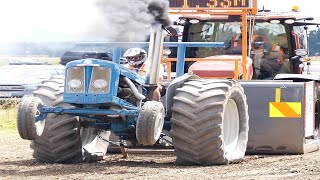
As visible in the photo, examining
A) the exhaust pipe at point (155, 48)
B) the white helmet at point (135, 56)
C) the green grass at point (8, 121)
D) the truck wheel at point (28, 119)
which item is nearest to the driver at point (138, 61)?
the white helmet at point (135, 56)

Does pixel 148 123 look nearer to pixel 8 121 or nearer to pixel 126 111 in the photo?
pixel 126 111

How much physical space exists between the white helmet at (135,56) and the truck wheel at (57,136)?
3.29 ft

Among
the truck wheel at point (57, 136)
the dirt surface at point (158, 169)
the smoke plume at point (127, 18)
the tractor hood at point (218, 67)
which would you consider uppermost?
→ the smoke plume at point (127, 18)

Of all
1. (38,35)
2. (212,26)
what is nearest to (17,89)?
(212,26)

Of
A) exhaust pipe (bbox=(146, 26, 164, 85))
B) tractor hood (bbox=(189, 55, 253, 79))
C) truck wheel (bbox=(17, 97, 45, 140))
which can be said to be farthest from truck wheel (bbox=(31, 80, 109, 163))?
tractor hood (bbox=(189, 55, 253, 79))

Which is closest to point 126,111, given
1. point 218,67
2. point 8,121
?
point 218,67

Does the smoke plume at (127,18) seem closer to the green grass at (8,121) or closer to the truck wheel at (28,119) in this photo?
the truck wheel at (28,119)

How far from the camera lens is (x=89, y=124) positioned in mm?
10398

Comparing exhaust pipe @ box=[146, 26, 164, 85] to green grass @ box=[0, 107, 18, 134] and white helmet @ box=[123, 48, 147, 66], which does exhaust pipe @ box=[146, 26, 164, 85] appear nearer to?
white helmet @ box=[123, 48, 147, 66]

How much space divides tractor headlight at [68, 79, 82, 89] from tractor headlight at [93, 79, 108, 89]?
0.58 ft

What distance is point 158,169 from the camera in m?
9.78

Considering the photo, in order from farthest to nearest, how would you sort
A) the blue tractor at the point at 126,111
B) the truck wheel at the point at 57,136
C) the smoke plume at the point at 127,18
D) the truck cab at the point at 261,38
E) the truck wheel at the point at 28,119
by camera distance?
1. the truck cab at the point at 261,38
2. the truck wheel at the point at 57,136
3. the blue tractor at the point at 126,111
4. the truck wheel at the point at 28,119
5. the smoke plume at the point at 127,18

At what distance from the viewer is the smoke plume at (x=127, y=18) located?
9.36 m

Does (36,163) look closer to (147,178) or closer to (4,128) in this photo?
(147,178)
